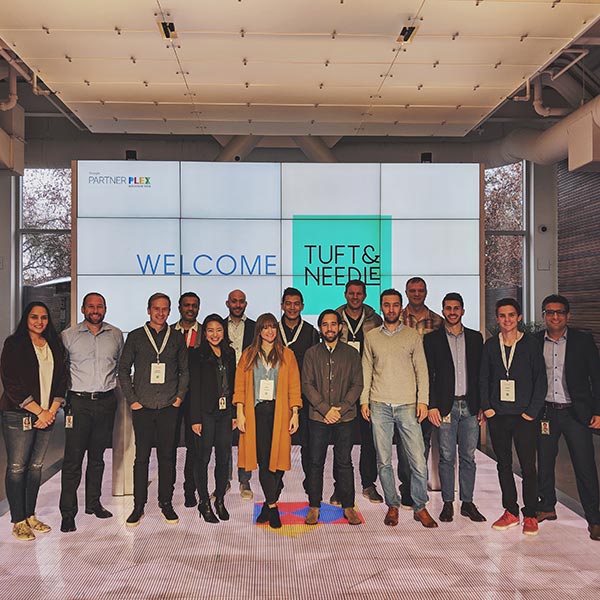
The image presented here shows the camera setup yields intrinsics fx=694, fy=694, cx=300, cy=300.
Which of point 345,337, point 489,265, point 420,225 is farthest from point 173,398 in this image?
point 489,265

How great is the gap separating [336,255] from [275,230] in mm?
714

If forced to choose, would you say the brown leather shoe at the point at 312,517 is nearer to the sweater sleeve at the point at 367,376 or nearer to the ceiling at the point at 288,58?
the sweater sleeve at the point at 367,376

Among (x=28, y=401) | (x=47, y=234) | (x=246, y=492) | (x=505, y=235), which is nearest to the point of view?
(x=28, y=401)

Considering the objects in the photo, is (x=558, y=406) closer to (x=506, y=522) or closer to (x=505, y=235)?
(x=506, y=522)

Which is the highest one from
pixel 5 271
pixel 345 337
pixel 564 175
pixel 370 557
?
pixel 564 175

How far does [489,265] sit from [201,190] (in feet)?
21.9

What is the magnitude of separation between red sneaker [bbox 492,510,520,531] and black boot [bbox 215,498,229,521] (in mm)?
1851

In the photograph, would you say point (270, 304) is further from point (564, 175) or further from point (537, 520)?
point (564, 175)

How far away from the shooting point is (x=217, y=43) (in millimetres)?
5395

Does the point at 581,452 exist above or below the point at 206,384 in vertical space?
below

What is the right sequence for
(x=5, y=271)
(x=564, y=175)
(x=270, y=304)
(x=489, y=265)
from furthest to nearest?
1. (x=489, y=265)
2. (x=5, y=271)
3. (x=564, y=175)
4. (x=270, y=304)

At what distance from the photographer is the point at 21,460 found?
14.6 feet

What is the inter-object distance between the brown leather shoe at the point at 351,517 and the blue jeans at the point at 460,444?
0.65 m

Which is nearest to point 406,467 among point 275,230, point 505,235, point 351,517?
point 351,517
